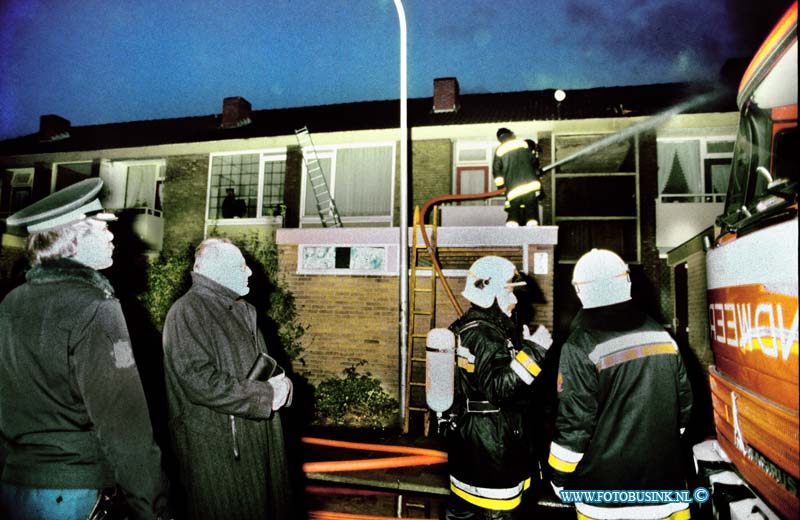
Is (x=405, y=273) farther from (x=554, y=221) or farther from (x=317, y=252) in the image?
(x=554, y=221)

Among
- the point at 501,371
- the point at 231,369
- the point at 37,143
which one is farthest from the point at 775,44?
the point at 37,143

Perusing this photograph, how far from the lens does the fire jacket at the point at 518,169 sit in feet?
29.0

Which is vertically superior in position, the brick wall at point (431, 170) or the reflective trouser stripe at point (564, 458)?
the brick wall at point (431, 170)

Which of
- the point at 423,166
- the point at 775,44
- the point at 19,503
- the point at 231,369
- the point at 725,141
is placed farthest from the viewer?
the point at 423,166

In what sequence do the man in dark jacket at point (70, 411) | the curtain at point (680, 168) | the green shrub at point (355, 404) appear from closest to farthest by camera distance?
the man in dark jacket at point (70, 411)
the green shrub at point (355, 404)
the curtain at point (680, 168)

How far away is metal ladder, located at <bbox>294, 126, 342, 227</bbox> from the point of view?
14.4 meters

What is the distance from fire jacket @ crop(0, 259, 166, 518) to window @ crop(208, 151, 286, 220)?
44.9 feet

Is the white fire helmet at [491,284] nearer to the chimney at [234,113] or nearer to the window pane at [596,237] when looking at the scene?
the window pane at [596,237]

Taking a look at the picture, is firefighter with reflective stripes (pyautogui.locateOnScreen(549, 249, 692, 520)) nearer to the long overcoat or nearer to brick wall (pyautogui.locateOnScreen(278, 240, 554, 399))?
the long overcoat

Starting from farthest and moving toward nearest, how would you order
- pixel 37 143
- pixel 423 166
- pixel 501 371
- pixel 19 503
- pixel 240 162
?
pixel 37 143 → pixel 240 162 → pixel 423 166 → pixel 501 371 → pixel 19 503

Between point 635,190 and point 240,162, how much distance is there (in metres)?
12.7

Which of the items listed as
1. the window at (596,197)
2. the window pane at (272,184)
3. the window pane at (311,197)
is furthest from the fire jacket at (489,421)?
the window pane at (272,184)

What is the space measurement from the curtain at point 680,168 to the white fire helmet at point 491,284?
1184 centimetres

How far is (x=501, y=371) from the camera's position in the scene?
9.20 ft
